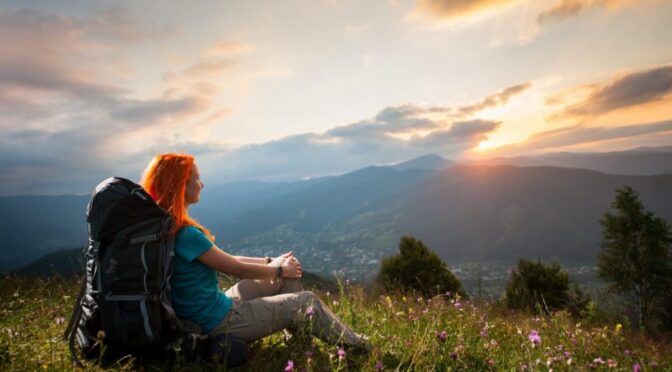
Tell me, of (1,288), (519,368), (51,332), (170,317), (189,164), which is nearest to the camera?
(519,368)

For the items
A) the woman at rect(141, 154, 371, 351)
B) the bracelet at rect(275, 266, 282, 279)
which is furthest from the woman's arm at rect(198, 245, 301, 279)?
the bracelet at rect(275, 266, 282, 279)

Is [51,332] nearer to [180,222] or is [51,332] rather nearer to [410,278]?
[180,222]

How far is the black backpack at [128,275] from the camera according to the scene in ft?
11.3

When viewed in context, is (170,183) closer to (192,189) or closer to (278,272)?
(192,189)

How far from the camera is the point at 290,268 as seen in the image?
14.3 ft

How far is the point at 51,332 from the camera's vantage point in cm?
486

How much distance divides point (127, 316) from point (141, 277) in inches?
14.8

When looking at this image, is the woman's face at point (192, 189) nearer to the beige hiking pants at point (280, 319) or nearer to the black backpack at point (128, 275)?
the black backpack at point (128, 275)

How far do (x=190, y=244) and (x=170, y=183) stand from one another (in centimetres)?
64

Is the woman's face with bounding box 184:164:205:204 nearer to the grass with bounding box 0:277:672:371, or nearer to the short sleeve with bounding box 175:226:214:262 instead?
the short sleeve with bounding box 175:226:214:262

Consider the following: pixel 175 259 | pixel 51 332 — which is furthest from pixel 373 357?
pixel 51 332

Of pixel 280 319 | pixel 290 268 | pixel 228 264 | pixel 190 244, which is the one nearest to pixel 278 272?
pixel 290 268

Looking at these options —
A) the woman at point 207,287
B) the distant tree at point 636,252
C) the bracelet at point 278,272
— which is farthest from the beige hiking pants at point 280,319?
the distant tree at point 636,252

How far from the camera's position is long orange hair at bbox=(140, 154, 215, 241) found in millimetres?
3729
